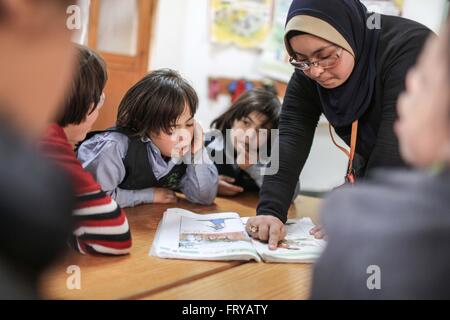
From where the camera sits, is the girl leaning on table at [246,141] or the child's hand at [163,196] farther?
the girl leaning on table at [246,141]

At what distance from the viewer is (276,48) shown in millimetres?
2904

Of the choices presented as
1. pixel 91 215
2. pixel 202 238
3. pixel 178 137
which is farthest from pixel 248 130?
pixel 91 215

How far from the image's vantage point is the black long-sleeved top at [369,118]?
99cm

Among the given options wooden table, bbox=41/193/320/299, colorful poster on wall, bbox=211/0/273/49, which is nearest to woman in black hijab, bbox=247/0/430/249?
wooden table, bbox=41/193/320/299

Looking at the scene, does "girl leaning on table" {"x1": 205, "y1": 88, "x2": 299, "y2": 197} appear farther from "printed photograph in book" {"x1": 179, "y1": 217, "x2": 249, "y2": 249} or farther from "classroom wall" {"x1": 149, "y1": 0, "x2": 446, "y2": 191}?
"classroom wall" {"x1": 149, "y1": 0, "x2": 446, "y2": 191}

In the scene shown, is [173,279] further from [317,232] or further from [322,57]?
[322,57]

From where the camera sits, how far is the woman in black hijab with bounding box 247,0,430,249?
101cm

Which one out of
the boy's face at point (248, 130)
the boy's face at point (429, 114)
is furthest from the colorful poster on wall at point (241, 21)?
the boy's face at point (429, 114)

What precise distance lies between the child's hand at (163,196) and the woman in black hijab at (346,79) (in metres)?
0.38

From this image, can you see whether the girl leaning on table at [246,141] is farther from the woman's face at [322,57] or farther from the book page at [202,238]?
the woman's face at [322,57]

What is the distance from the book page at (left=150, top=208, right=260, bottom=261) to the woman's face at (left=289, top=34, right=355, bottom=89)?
403mm

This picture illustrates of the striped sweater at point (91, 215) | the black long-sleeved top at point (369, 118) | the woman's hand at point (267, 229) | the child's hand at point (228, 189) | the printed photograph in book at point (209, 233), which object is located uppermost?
the black long-sleeved top at point (369, 118)

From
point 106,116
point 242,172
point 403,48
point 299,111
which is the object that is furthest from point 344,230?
point 106,116
